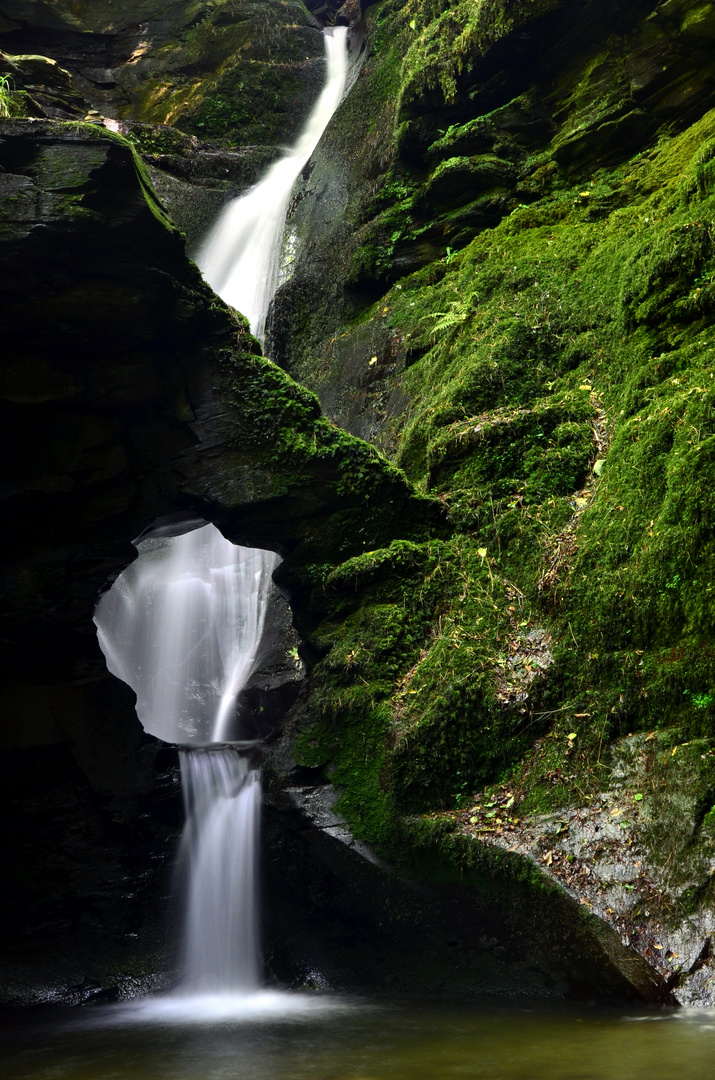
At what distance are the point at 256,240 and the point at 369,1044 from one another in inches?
496

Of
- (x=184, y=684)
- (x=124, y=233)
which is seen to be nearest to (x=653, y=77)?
(x=124, y=233)

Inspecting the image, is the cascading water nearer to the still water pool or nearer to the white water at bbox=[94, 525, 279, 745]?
the white water at bbox=[94, 525, 279, 745]

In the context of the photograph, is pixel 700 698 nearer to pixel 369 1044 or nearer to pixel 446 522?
pixel 369 1044

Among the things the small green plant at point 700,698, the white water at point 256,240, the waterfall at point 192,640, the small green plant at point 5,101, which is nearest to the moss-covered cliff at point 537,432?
the small green plant at point 700,698

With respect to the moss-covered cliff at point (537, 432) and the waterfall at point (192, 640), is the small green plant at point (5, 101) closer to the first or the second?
the moss-covered cliff at point (537, 432)

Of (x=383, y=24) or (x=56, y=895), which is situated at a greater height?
(x=383, y=24)

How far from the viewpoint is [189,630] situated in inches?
450

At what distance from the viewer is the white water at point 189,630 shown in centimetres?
1080

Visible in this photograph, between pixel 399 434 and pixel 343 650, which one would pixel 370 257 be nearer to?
pixel 399 434

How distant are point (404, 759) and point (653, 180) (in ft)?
22.6

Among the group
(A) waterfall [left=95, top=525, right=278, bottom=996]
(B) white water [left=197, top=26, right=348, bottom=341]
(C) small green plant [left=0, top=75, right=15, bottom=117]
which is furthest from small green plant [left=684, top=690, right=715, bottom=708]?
(B) white water [left=197, top=26, right=348, bottom=341]

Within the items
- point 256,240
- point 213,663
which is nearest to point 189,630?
point 213,663

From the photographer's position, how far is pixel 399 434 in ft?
28.9

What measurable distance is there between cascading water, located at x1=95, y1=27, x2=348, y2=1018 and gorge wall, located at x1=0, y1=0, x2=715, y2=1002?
0.39 m
